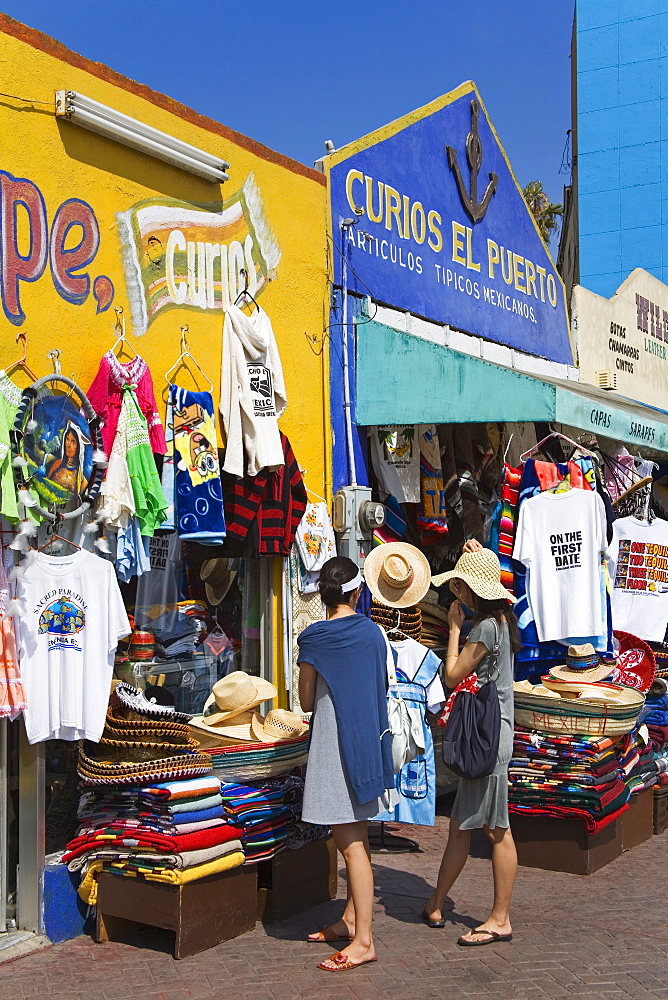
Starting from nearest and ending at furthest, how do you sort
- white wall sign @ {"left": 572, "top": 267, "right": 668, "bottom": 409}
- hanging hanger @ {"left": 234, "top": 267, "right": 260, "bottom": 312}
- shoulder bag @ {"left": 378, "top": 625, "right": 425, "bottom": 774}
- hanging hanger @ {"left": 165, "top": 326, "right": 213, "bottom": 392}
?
shoulder bag @ {"left": 378, "top": 625, "right": 425, "bottom": 774}
hanging hanger @ {"left": 165, "top": 326, "right": 213, "bottom": 392}
hanging hanger @ {"left": 234, "top": 267, "right": 260, "bottom": 312}
white wall sign @ {"left": 572, "top": 267, "right": 668, "bottom": 409}

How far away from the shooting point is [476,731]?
561 cm

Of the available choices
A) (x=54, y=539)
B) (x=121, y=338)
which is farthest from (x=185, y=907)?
(x=121, y=338)

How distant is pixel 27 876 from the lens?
5.54 meters

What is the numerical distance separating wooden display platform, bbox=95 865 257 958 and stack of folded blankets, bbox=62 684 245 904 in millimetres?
62

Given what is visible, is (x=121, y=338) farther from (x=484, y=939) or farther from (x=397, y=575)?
(x=484, y=939)

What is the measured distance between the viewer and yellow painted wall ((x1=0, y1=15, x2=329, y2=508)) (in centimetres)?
573

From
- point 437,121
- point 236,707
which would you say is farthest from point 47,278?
point 437,121

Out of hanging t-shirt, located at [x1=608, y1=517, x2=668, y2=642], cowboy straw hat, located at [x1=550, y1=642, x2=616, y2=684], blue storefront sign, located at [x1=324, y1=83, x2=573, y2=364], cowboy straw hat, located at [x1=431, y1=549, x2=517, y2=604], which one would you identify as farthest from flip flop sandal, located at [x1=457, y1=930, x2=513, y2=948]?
blue storefront sign, located at [x1=324, y1=83, x2=573, y2=364]

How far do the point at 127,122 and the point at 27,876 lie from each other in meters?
4.09

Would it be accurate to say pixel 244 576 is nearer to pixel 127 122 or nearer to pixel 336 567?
pixel 336 567

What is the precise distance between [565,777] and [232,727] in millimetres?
2248

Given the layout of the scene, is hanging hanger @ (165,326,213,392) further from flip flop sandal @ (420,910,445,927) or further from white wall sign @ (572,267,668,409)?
white wall sign @ (572,267,668,409)

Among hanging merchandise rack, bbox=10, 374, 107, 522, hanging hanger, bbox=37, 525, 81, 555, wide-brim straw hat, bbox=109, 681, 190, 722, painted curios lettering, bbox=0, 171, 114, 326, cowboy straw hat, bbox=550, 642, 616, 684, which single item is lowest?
cowboy straw hat, bbox=550, 642, 616, 684

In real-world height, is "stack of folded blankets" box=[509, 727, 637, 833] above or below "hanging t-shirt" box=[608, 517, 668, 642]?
below
